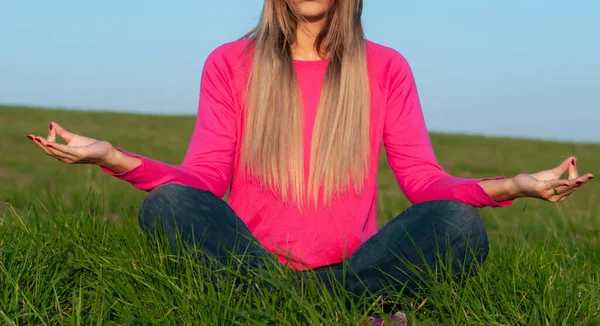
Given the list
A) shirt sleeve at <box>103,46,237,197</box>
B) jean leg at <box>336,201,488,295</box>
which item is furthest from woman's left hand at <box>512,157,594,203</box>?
shirt sleeve at <box>103,46,237,197</box>

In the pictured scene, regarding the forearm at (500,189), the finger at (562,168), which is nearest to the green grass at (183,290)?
the forearm at (500,189)

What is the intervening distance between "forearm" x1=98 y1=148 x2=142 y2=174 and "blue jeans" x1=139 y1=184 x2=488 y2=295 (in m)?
0.14

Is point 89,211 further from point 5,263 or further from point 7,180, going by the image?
point 7,180

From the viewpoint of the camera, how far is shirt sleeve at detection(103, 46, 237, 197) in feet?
11.8

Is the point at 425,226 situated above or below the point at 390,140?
below

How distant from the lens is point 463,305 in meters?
3.08

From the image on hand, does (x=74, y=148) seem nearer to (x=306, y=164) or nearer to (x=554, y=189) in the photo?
(x=306, y=164)

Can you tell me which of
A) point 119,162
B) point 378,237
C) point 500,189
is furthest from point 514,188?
point 119,162

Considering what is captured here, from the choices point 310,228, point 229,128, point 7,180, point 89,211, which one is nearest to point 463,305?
point 310,228

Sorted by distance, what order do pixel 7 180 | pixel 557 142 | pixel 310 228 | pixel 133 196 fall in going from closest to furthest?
pixel 310 228, pixel 133 196, pixel 7 180, pixel 557 142

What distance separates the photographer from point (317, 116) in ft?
12.5

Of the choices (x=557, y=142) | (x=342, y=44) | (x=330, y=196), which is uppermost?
(x=342, y=44)

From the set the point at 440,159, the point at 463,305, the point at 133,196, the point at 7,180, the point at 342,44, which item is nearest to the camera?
the point at 463,305

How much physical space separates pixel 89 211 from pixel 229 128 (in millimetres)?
788
